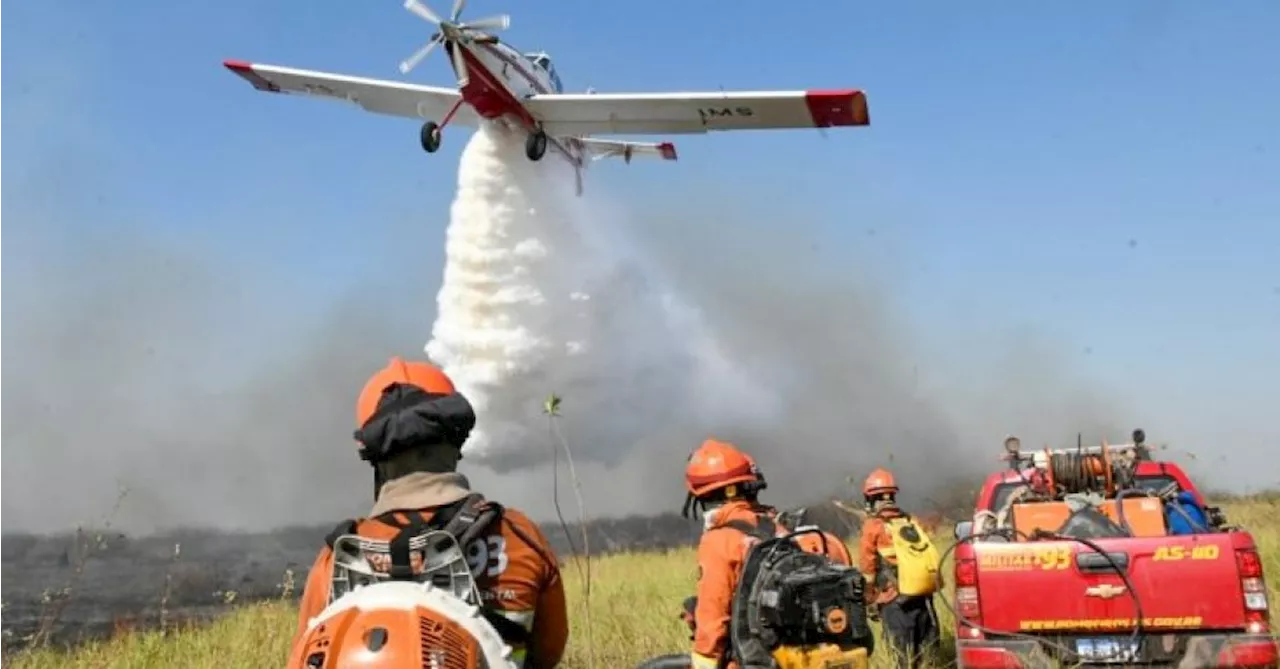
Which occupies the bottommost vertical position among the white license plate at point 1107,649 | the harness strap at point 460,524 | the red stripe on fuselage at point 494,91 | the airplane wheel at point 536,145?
the white license plate at point 1107,649

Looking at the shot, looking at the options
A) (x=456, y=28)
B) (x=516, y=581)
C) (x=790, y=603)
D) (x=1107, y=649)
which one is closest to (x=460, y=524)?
(x=516, y=581)

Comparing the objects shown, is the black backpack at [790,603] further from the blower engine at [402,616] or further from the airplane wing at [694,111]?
the airplane wing at [694,111]

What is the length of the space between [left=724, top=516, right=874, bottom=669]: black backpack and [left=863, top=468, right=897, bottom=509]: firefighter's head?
5174 mm

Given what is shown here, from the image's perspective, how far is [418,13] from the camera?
20406mm

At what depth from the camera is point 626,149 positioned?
27.4 m

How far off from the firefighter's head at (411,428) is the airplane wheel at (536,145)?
19787 millimetres

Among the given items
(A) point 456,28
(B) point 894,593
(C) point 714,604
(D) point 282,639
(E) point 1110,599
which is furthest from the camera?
(A) point 456,28

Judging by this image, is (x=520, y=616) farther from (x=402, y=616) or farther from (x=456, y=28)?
(x=456, y=28)

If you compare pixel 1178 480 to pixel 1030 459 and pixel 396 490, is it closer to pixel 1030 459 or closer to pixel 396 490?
pixel 1030 459

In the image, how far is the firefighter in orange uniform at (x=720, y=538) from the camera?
13.4ft

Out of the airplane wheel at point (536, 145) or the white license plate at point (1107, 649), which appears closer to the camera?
the white license plate at point (1107, 649)

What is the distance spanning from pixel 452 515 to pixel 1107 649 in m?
5.21

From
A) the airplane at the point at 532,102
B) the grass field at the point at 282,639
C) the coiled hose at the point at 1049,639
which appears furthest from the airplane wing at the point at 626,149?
the coiled hose at the point at 1049,639

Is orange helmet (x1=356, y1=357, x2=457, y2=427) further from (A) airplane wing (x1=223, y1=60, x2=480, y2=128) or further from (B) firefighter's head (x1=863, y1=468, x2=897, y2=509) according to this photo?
(A) airplane wing (x1=223, y1=60, x2=480, y2=128)
